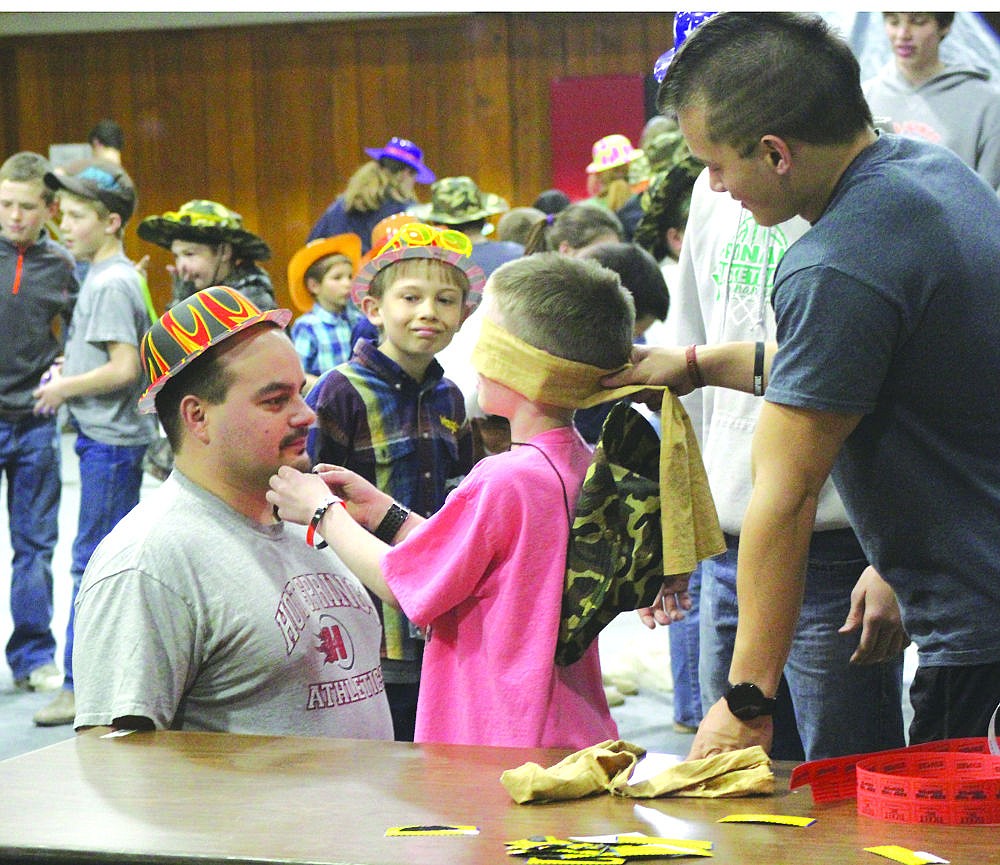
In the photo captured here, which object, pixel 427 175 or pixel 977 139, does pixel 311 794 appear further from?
pixel 427 175

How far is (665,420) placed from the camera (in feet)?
7.51

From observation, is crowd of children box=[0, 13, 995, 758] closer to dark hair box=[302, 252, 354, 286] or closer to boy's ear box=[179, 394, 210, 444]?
boy's ear box=[179, 394, 210, 444]

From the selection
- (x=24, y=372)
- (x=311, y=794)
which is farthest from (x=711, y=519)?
(x=24, y=372)

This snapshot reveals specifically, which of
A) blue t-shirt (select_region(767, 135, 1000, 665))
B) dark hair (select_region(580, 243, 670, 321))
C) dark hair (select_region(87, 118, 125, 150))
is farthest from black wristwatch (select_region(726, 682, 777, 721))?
dark hair (select_region(87, 118, 125, 150))

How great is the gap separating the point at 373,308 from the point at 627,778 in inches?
85.5

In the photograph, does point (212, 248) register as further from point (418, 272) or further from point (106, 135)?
point (106, 135)

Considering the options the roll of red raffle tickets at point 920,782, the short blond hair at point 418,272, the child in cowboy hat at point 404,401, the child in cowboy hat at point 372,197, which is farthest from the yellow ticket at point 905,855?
the child in cowboy hat at point 372,197

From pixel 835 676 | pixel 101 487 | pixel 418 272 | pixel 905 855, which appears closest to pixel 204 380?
pixel 418 272

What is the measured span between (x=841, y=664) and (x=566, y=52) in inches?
472

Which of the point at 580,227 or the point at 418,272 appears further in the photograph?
the point at 580,227

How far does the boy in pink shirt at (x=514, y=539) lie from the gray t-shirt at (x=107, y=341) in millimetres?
3055

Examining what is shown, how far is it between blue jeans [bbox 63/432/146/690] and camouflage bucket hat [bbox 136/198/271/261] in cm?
89

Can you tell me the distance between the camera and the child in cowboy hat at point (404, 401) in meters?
3.42

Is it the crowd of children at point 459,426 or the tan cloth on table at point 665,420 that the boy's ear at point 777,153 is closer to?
the crowd of children at point 459,426
